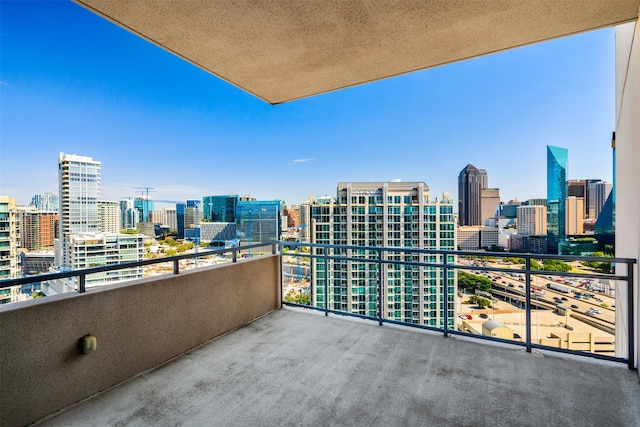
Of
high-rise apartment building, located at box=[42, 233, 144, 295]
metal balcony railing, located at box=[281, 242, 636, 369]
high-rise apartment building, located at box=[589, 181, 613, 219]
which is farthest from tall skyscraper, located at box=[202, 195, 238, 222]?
high-rise apartment building, located at box=[589, 181, 613, 219]

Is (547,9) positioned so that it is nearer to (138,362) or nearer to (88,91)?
(138,362)

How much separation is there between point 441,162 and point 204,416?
28145 millimetres

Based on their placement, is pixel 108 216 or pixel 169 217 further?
pixel 169 217

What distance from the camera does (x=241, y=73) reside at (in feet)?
10.0

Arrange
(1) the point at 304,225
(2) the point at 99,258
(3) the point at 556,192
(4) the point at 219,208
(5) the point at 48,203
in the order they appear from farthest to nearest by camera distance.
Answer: (1) the point at 304,225
(4) the point at 219,208
(3) the point at 556,192
(5) the point at 48,203
(2) the point at 99,258

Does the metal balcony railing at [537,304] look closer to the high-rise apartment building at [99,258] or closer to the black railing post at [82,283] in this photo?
the high-rise apartment building at [99,258]

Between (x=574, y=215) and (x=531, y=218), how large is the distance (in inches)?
65.0

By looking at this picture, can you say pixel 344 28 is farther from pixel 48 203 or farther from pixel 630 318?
pixel 48 203

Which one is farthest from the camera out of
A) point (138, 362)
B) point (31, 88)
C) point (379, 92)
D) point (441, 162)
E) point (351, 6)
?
point (441, 162)

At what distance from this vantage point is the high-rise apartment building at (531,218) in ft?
19.4

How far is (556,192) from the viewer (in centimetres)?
735

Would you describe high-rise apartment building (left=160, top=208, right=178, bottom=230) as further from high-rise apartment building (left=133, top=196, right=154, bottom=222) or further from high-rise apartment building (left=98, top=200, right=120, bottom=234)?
high-rise apartment building (left=98, top=200, right=120, bottom=234)

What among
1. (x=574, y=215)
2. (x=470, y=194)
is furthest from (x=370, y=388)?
(x=470, y=194)

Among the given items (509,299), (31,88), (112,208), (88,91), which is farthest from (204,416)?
(88,91)
